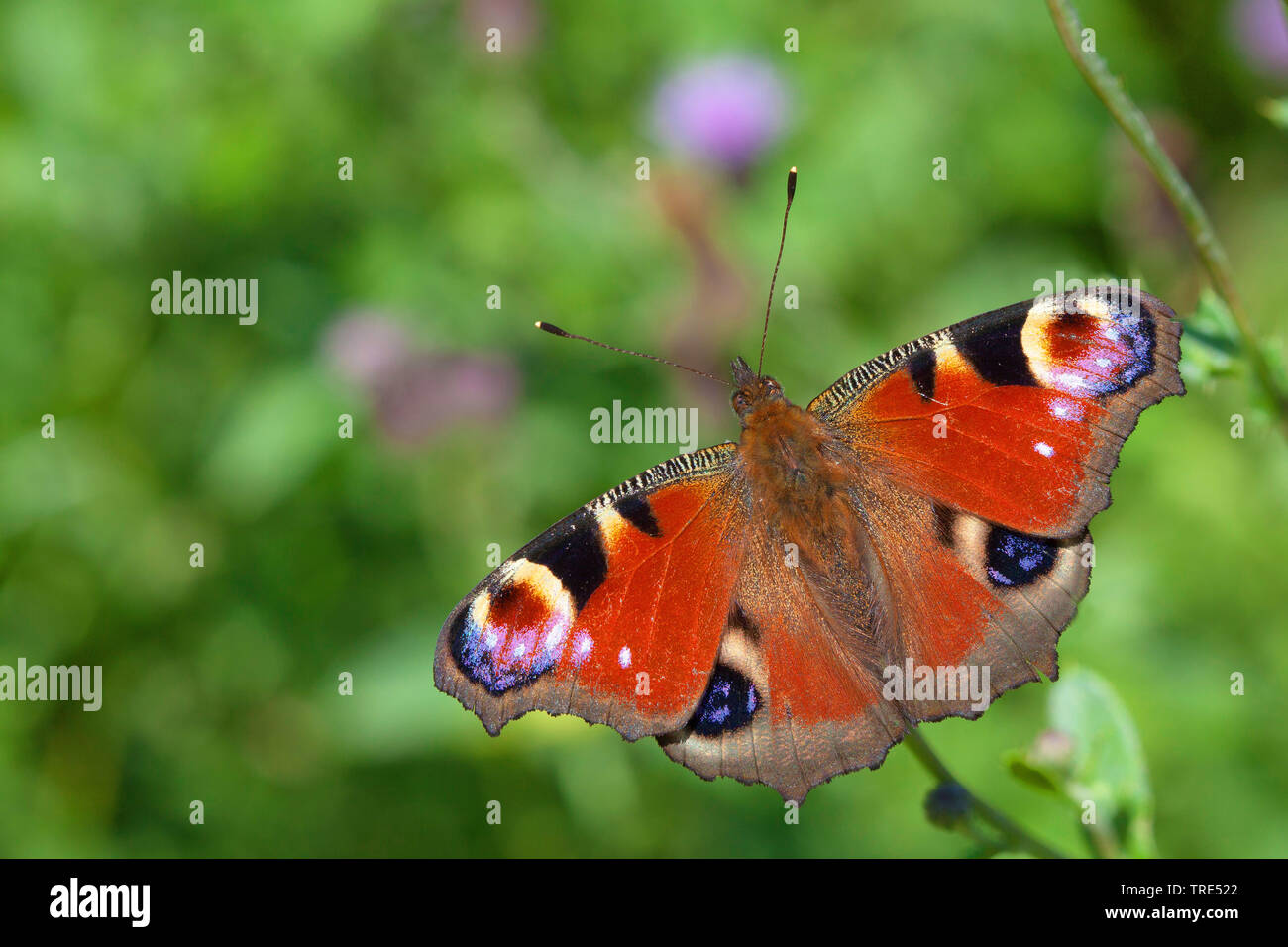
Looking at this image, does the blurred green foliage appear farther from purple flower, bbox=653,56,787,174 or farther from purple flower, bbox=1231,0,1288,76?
purple flower, bbox=1231,0,1288,76

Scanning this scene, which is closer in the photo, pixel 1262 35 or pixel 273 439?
pixel 273 439

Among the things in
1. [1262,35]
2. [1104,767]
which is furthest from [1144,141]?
[1262,35]

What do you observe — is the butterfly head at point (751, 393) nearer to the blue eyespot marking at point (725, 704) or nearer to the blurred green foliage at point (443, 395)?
the blue eyespot marking at point (725, 704)

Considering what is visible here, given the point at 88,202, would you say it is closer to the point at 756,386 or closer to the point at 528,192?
the point at 528,192

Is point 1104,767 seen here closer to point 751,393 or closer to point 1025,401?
point 1025,401

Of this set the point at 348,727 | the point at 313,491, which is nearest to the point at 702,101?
the point at 313,491

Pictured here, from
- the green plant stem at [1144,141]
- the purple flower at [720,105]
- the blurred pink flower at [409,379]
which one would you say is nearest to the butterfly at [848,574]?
the green plant stem at [1144,141]
